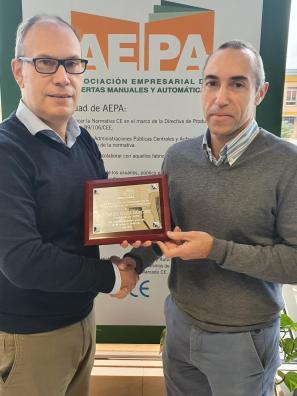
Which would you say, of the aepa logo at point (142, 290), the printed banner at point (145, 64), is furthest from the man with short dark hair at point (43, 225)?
the aepa logo at point (142, 290)

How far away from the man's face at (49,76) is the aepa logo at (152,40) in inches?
30.5

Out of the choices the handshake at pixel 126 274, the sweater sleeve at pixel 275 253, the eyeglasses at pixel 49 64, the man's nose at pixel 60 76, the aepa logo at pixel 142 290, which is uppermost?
the eyeglasses at pixel 49 64

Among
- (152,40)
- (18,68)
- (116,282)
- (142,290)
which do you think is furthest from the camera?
(142,290)

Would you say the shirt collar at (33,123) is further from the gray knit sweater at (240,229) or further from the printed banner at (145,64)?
the printed banner at (145,64)

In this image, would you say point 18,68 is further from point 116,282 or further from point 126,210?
point 116,282

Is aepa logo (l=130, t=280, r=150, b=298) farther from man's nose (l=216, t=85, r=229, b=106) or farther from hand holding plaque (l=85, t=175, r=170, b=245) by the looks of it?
man's nose (l=216, t=85, r=229, b=106)

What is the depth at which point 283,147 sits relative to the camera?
1411mm

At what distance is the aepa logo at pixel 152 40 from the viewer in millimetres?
2115

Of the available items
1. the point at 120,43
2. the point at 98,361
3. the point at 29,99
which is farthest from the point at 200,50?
the point at 98,361

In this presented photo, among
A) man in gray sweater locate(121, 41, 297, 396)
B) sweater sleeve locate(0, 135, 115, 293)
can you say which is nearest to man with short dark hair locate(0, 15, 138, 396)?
sweater sleeve locate(0, 135, 115, 293)

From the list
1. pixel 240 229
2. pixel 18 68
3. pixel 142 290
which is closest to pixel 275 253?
pixel 240 229

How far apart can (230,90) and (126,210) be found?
23.6 inches

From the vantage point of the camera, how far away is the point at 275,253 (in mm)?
1369

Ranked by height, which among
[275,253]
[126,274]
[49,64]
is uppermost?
[49,64]
